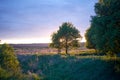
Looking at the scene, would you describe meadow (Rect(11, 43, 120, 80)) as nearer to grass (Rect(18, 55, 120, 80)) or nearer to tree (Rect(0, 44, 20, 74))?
grass (Rect(18, 55, 120, 80))

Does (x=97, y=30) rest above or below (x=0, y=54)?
above

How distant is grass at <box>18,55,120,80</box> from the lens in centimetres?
4381

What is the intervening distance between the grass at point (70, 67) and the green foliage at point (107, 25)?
3.65 meters

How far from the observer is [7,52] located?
128 ft

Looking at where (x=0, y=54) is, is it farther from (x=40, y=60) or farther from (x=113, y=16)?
(x=40, y=60)

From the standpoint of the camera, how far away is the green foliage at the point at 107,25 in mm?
39094

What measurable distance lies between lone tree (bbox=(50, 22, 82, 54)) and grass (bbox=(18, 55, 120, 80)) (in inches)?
873

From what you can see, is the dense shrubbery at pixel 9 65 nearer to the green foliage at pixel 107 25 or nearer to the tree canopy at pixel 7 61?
the tree canopy at pixel 7 61

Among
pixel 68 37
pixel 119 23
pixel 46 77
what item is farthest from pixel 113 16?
pixel 68 37

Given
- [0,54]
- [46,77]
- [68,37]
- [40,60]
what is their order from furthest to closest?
[68,37] → [40,60] → [46,77] → [0,54]

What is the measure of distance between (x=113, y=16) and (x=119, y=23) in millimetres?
1122

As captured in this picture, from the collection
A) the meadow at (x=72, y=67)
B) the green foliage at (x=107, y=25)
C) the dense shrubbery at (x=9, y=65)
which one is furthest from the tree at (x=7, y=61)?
the green foliage at (x=107, y=25)

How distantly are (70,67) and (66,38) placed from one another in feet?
109

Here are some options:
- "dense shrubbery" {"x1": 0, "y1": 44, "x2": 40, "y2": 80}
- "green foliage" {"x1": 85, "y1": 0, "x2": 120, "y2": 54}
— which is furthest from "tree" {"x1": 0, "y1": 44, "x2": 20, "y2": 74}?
"green foliage" {"x1": 85, "y1": 0, "x2": 120, "y2": 54}
